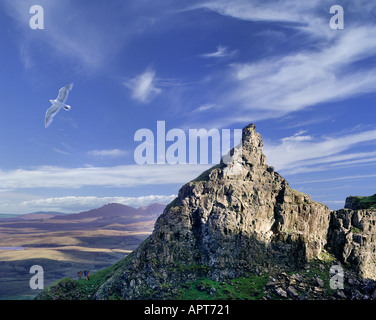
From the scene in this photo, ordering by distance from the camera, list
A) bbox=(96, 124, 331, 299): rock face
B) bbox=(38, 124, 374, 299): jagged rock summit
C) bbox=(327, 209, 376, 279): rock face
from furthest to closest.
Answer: bbox=(327, 209, 376, 279): rock face, bbox=(96, 124, 331, 299): rock face, bbox=(38, 124, 374, 299): jagged rock summit

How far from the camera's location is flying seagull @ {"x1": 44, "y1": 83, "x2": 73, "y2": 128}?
53.4 meters

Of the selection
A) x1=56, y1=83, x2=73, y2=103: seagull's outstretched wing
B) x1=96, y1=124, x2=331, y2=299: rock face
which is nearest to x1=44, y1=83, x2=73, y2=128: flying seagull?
x1=56, y1=83, x2=73, y2=103: seagull's outstretched wing

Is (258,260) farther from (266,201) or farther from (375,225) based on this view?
(375,225)

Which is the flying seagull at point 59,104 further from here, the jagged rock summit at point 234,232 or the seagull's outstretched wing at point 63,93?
the jagged rock summit at point 234,232

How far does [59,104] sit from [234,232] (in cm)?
8880

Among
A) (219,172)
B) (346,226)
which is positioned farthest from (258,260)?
(346,226)

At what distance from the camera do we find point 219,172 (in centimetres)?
12262

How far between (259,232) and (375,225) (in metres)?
62.9

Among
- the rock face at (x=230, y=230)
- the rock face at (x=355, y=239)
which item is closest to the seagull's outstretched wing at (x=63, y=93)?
the rock face at (x=230, y=230)

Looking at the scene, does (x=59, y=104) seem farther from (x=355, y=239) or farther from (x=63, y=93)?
(x=355, y=239)

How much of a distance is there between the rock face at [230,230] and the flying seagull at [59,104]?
7481 centimetres

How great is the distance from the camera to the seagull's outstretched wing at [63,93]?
53.6 meters

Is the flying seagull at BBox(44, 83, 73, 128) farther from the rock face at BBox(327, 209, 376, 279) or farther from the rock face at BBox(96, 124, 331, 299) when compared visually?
the rock face at BBox(327, 209, 376, 279)

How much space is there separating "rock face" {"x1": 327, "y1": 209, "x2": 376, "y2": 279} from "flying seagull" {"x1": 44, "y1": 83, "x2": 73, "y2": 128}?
13318 centimetres
